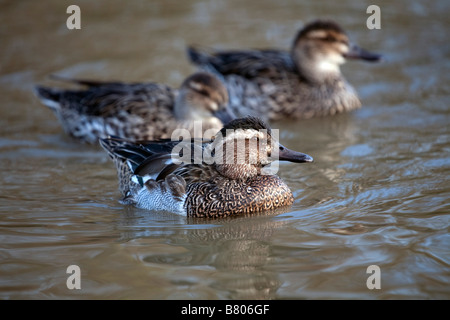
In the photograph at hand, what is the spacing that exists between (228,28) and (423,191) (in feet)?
25.3

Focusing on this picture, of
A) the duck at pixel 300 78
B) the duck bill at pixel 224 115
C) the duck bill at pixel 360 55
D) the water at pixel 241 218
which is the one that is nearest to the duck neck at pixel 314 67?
the duck at pixel 300 78

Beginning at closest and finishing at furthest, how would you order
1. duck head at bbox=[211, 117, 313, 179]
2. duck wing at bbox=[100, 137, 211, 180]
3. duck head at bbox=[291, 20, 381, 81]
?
duck head at bbox=[211, 117, 313, 179]
duck wing at bbox=[100, 137, 211, 180]
duck head at bbox=[291, 20, 381, 81]

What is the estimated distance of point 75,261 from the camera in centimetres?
612

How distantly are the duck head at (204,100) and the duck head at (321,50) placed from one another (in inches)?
90.4

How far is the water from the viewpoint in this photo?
5.77 meters

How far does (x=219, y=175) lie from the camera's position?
285 inches

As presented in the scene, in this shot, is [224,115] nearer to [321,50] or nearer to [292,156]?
[292,156]

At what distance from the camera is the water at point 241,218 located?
577 cm

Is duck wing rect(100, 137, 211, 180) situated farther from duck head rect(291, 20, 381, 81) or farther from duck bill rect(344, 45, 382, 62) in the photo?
duck bill rect(344, 45, 382, 62)
